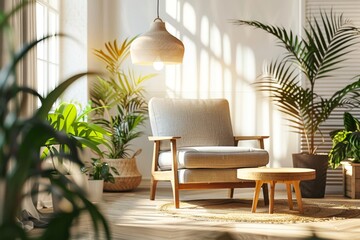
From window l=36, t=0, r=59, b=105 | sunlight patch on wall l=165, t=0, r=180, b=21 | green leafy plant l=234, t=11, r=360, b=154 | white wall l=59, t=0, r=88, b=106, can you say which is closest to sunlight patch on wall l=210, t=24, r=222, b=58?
green leafy plant l=234, t=11, r=360, b=154

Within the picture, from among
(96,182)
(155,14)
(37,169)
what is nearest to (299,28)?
(155,14)

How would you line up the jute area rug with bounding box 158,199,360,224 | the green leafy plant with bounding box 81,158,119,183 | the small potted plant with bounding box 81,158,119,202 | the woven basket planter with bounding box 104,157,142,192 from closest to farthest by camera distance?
the jute area rug with bounding box 158,199,360,224, the small potted plant with bounding box 81,158,119,202, the green leafy plant with bounding box 81,158,119,183, the woven basket planter with bounding box 104,157,142,192

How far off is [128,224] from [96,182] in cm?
124

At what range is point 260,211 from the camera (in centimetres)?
491

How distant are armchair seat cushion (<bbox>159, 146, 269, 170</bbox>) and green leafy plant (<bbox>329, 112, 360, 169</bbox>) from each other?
1148 mm

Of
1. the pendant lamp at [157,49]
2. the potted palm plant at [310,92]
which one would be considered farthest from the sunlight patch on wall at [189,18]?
the pendant lamp at [157,49]

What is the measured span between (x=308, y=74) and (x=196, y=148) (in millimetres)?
1592

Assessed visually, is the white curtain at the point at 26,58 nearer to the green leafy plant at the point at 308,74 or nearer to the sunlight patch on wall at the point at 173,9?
the green leafy plant at the point at 308,74

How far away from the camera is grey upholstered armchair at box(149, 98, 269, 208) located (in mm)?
5016

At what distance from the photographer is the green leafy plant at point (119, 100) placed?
6.45 metres

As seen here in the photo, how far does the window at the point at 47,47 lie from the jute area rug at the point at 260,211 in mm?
1587

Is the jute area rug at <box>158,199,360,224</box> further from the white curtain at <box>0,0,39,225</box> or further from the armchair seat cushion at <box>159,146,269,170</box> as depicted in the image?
the white curtain at <box>0,0,39,225</box>

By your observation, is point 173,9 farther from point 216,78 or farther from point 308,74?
point 308,74

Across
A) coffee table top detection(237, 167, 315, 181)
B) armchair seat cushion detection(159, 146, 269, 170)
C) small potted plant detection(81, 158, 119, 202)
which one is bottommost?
small potted plant detection(81, 158, 119, 202)
